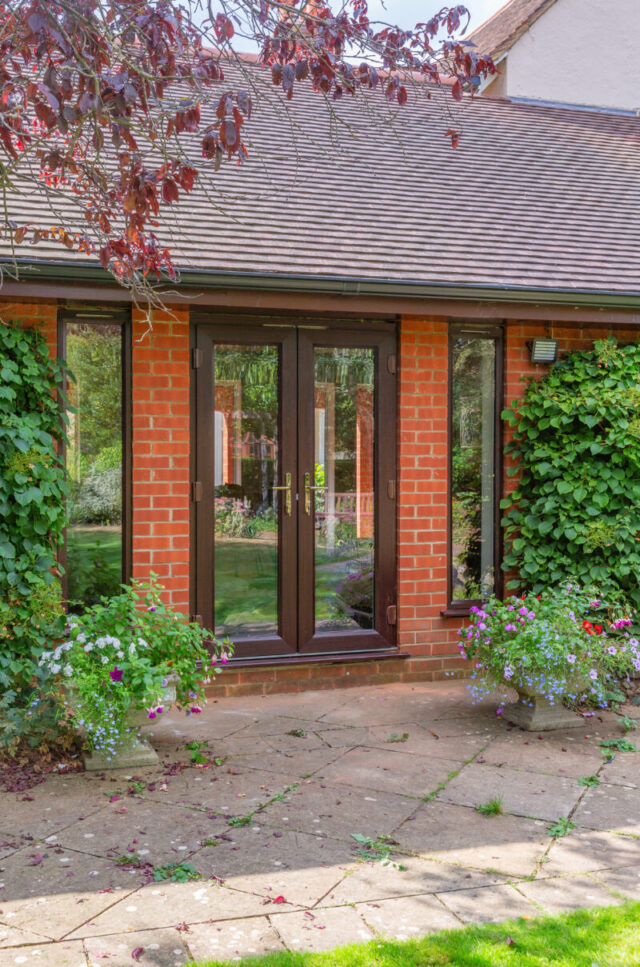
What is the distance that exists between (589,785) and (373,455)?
2.97 meters

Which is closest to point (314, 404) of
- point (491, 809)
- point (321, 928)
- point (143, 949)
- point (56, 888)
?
point (491, 809)

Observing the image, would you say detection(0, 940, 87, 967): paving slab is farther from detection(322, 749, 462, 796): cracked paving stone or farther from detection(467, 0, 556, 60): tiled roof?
detection(467, 0, 556, 60): tiled roof

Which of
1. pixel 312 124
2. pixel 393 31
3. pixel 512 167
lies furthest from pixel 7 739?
pixel 512 167

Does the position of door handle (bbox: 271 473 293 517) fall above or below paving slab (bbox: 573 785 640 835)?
above

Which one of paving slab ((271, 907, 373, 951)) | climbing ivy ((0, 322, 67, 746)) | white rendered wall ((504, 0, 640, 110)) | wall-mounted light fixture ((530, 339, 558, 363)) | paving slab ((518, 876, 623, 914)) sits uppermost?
white rendered wall ((504, 0, 640, 110))

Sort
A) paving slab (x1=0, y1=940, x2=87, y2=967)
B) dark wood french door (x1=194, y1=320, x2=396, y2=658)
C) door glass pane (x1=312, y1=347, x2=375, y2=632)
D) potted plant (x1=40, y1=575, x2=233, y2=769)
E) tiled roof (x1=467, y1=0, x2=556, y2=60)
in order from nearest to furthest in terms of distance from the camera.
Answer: paving slab (x1=0, y1=940, x2=87, y2=967) → potted plant (x1=40, y1=575, x2=233, y2=769) → dark wood french door (x1=194, y1=320, x2=396, y2=658) → door glass pane (x1=312, y1=347, x2=375, y2=632) → tiled roof (x1=467, y1=0, x2=556, y2=60)

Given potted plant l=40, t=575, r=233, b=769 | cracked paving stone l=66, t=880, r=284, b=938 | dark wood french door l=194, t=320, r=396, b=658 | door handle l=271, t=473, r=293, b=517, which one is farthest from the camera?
door handle l=271, t=473, r=293, b=517

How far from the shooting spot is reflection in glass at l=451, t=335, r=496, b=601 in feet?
22.7

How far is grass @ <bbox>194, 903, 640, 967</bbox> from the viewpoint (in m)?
2.79

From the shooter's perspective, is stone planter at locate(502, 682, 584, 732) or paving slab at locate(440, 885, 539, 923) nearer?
paving slab at locate(440, 885, 539, 923)

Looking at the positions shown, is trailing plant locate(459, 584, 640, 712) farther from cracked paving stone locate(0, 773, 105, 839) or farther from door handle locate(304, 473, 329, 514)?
cracked paving stone locate(0, 773, 105, 839)

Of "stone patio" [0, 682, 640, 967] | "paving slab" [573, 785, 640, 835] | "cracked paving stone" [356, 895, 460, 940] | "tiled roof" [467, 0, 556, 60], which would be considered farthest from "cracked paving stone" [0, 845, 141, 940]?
"tiled roof" [467, 0, 556, 60]

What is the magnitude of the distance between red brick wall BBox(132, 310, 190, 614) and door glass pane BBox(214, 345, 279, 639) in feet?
0.85

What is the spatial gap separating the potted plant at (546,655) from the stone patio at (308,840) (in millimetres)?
201
